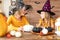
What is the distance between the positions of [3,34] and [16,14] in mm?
248

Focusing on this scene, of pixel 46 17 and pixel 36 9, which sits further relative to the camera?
pixel 36 9

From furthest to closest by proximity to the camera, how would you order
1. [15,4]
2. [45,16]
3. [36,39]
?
[15,4], [45,16], [36,39]

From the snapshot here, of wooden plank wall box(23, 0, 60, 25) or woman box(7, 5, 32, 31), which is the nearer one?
woman box(7, 5, 32, 31)

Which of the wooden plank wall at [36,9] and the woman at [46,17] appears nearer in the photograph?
the woman at [46,17]

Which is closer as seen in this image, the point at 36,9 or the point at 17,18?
the point at 17,18

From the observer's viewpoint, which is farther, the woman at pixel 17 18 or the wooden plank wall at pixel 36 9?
the wooden plank wall at pixel 36 9

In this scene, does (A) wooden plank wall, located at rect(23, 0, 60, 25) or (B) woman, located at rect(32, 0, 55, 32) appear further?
(A) wooden plank wall, located at rect(23, 0, 60, 25)

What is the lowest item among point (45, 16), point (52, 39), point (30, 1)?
point (52, 39)

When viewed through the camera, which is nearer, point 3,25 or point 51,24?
point 3,25

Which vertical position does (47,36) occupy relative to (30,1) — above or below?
below

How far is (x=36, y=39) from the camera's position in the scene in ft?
3.08

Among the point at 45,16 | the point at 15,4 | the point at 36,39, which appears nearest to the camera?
the point at 36,39

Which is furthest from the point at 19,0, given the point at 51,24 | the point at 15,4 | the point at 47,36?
the point at 47,36

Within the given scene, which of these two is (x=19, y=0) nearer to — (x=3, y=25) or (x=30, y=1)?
(x=30, y=1)
